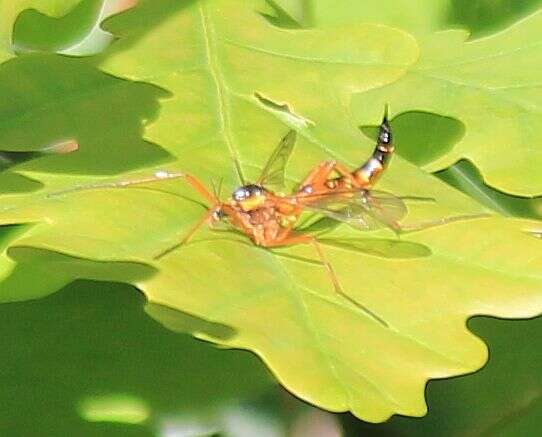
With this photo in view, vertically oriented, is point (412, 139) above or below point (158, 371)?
above

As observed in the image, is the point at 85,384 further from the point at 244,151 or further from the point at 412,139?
the point at 412,139

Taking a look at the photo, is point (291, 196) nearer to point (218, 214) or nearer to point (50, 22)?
point (218, 214)

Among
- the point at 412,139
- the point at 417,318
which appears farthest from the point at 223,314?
the point at 412,139

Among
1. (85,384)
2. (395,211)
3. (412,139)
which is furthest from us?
(412,139)

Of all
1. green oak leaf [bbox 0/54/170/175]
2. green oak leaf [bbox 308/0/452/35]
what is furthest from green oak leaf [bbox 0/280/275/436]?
green oak leaf [bbox 308/0/452/35]

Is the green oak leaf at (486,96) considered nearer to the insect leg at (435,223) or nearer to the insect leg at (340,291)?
the insect leg at (435,223)

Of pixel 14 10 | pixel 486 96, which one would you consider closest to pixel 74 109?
pixel 14 10

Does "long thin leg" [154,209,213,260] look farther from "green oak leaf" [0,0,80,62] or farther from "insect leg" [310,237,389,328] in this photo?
"green oak leaf" [0,0,80,62]
